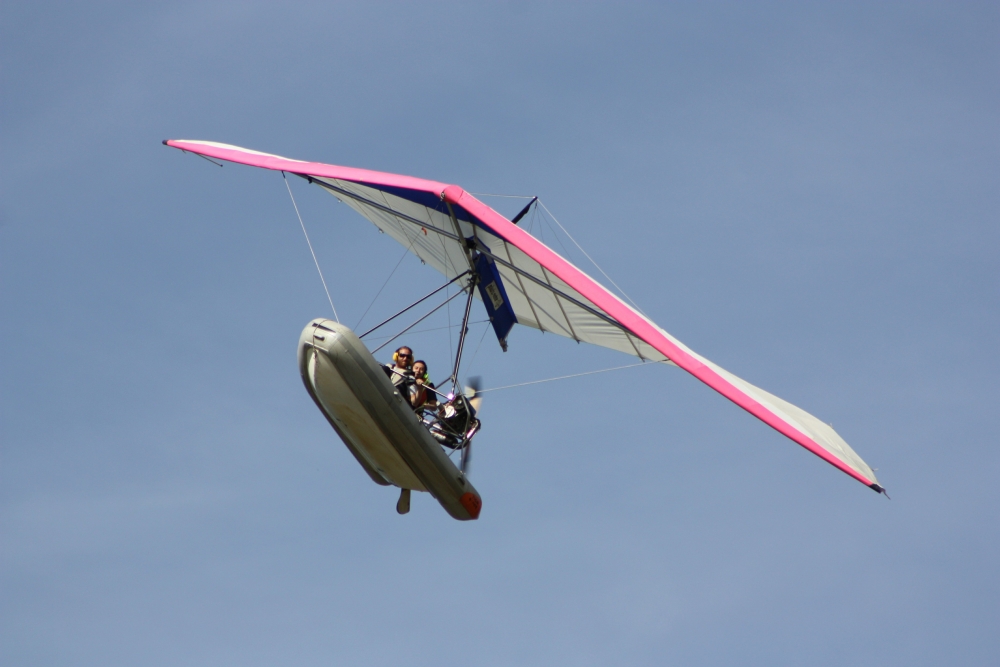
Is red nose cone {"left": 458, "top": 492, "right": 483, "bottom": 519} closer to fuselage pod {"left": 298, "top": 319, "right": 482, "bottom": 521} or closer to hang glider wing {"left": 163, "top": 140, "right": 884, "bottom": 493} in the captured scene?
fuselage pod {"left": 298, "top": 319, "right": 482, "bottom": 521}

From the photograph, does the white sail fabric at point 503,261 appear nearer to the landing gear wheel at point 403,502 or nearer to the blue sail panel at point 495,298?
the blue sail panel at point 495,298

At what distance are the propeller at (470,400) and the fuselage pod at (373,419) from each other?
34 centimetres

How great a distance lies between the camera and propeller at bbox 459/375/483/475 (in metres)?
22.3

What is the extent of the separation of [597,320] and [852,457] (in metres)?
5.30

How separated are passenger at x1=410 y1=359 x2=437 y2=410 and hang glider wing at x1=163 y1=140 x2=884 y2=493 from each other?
7.76 feet

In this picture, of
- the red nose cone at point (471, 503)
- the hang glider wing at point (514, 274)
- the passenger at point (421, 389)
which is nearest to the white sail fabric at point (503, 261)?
the hang glider wing at point (514, 274)

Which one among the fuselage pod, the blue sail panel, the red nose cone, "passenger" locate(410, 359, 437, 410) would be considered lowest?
the red nose cone

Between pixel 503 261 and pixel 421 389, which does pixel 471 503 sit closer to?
pixel 421 389

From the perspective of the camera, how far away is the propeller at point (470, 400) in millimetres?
22344

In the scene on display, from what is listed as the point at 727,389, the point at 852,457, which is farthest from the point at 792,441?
the point at 852,457

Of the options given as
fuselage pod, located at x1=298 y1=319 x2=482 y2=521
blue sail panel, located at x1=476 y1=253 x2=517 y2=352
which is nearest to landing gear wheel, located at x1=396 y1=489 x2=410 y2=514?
fuselage pod, located at x1=298 y1=319 x2=482 y2=521

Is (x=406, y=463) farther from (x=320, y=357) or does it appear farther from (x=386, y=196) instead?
(x=386, y=196)

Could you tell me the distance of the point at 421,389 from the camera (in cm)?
2206

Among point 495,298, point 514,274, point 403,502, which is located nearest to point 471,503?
point 403,502
